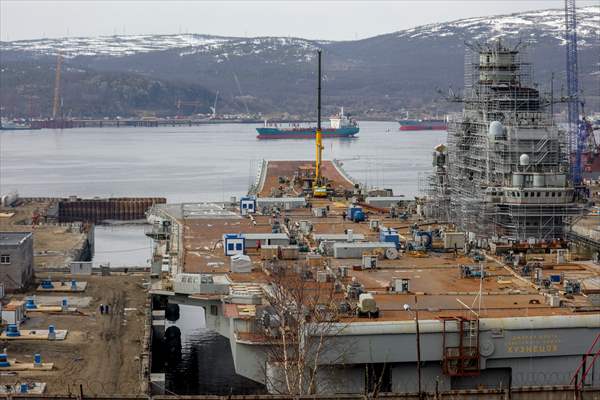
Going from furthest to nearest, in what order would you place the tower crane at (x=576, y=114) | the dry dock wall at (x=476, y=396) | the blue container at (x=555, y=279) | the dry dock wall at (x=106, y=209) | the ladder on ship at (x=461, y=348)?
the tower crane at (x=576, y=114) → the dry dock wall at (x=106, y=209) → the blue container at (x=555, y=279) → the ladder on ship at (x=461, y=348) → the dry dock wall at (x=476, y=396)

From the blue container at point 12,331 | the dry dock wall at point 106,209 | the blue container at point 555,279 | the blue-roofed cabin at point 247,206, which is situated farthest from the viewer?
the dry dock wall at point 106,209

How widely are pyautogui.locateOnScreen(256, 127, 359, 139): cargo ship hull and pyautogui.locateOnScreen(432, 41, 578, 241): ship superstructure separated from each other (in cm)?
14494

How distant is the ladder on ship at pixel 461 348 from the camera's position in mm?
29141

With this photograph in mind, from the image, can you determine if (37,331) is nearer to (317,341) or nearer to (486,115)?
(317,341)

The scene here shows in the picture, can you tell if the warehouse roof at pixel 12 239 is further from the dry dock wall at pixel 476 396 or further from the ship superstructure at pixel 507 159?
the dry dock wall at pixel 476 396

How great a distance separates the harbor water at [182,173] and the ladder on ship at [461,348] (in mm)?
4787

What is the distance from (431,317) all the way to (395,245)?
36.3ft

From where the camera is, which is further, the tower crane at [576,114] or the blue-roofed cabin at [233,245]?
the tower crane at [576,114]

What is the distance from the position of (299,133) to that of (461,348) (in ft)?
546

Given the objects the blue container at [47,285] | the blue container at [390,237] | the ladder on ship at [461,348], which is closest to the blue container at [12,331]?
the blue container at [47,285]

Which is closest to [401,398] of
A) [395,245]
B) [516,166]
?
[395,245]

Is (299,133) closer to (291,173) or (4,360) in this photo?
(291,173)

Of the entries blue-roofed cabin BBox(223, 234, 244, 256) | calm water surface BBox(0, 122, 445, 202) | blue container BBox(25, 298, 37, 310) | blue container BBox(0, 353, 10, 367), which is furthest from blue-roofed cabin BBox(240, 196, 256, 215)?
calm water surface BBox(0, 122, 445, 202)

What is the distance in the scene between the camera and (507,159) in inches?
1736
